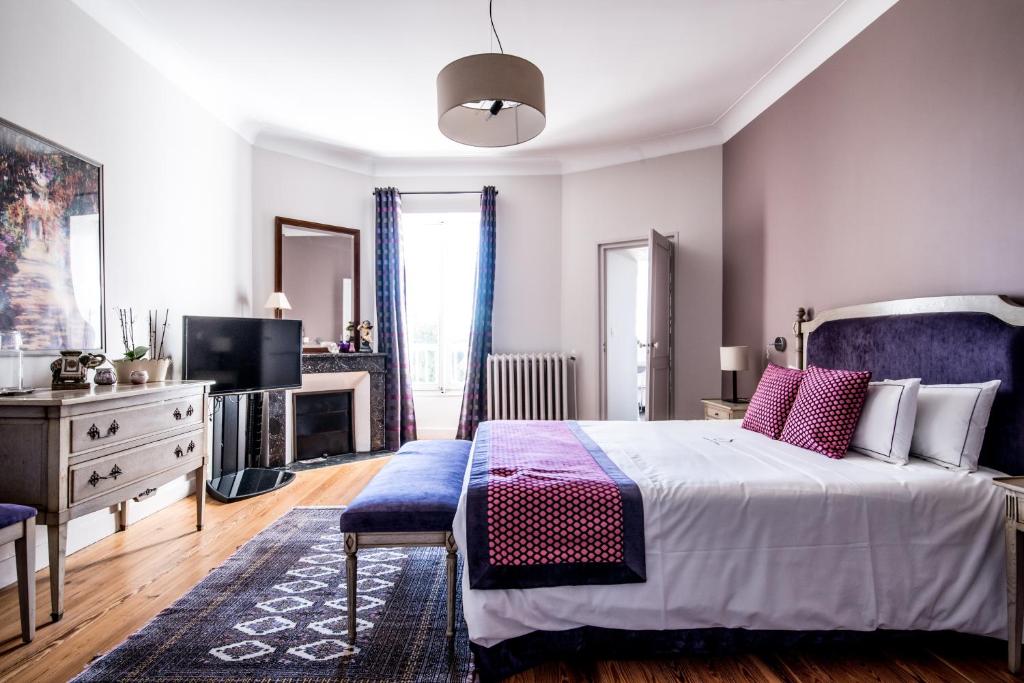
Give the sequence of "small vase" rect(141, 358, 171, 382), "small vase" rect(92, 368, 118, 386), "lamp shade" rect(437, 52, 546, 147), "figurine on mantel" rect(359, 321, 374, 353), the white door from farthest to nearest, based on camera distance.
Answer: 1. "figurine on mantel" rect(359, 321, 374, 353)
2. the white door
3. "small vase" rect(141, 358, 171, 382)
4. "small vase" rect(92, 368, 118, 386)
5. "lamp shade" rect(437, 52, 546, 147)

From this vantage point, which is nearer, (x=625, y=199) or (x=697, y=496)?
(x=697, y=496)

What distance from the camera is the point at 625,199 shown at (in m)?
5.01

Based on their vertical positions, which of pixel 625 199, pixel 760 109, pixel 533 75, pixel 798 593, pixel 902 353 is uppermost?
pixel 760 109

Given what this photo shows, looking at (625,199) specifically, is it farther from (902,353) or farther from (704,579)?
(704,579)

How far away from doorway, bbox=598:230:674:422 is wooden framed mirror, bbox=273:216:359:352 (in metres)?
2.53

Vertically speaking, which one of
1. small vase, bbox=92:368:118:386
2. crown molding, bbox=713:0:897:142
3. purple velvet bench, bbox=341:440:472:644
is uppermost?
crown molding, bbox=713:0:897:142

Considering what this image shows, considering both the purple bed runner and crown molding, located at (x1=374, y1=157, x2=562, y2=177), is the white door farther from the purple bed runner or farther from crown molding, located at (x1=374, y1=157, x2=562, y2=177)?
the purple bed runner

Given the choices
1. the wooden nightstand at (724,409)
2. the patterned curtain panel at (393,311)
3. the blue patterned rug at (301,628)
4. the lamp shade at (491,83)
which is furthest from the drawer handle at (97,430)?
the wooden nightstand at (724,409)

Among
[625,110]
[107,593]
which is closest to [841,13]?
A: [625,110]

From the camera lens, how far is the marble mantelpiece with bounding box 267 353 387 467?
4.52m

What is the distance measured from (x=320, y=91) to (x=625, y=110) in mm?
2398

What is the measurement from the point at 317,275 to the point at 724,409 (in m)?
3.83

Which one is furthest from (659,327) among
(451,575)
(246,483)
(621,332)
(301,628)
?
(246,483)

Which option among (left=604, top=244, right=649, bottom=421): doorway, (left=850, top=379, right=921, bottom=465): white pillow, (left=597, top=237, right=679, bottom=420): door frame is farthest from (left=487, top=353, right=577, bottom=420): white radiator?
(left=850, top=379, right=921, bottom=465): white pillow
